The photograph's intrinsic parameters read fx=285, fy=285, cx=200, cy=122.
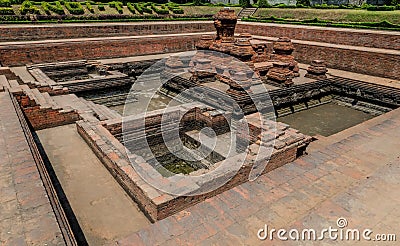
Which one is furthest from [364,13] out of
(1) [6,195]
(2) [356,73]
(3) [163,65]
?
(1) [6,195]

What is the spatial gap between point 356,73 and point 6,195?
12.7 metres

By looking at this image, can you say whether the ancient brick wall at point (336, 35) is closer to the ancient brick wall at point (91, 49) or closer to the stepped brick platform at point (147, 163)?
the ancient brick wall at point (91, 49)

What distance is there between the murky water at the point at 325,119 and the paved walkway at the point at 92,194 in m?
5.92

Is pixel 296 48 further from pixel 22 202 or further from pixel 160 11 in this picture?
pixel 22 202

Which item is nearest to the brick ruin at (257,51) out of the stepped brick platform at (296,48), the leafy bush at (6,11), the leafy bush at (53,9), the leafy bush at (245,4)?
the stepped brick platform at (296,48)

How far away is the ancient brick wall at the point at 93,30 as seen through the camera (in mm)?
13277

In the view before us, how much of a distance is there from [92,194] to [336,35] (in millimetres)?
13955

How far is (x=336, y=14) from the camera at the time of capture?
19109 millimetres

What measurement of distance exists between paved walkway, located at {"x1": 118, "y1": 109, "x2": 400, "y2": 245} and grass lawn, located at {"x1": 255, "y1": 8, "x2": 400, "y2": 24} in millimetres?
15121

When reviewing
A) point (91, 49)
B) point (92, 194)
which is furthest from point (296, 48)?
point (92, 194)

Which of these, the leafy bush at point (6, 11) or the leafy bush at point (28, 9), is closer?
the leafy bush at point (6, 11)

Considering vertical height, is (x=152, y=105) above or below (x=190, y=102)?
below

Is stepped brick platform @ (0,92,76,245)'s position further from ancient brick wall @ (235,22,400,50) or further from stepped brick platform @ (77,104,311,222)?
ancient brick wall @ (235,22,400,50)

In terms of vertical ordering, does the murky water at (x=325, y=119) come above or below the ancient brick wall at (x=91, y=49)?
below
